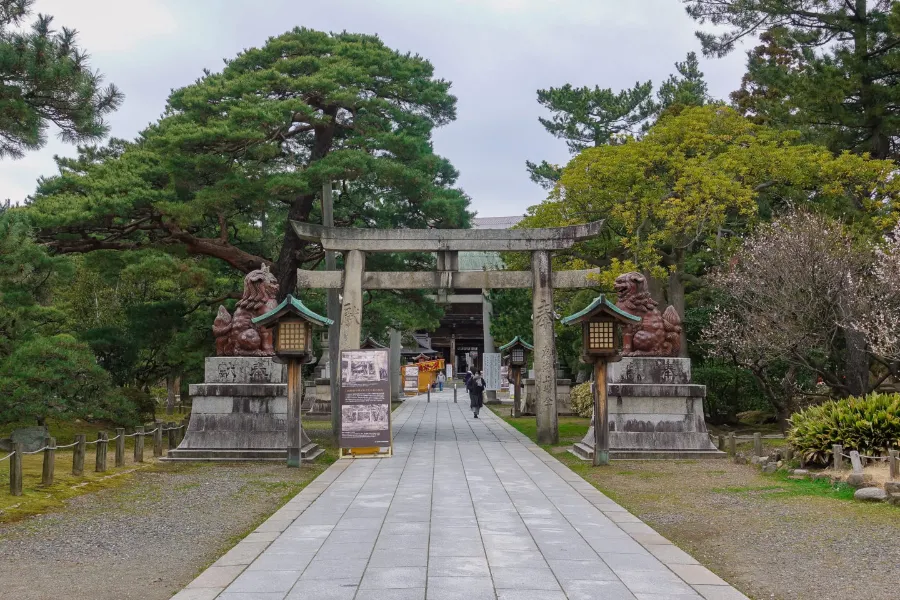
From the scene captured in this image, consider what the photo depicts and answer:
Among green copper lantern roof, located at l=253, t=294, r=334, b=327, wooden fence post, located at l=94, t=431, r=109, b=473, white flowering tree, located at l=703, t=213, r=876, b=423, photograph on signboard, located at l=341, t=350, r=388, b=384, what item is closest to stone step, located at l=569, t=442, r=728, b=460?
white flowering tree, located at l=703, t=213, r=876, b=423

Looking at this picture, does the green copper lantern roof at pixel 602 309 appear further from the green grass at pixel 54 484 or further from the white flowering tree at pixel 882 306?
the green grass at pixel 54 484

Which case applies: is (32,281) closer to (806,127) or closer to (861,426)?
(861,426)

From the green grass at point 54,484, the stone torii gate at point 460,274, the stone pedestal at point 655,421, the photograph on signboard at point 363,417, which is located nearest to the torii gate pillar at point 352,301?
the stone torii gate at point 460,274

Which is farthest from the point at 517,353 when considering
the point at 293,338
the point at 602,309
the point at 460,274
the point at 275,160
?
the point at 293,338

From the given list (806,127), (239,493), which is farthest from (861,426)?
(806,127)

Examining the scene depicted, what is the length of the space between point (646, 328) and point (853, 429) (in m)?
4.98

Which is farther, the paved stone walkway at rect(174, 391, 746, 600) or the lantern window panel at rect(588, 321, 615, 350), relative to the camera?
the lantern window panel at rect(588, 321, 615, 350)

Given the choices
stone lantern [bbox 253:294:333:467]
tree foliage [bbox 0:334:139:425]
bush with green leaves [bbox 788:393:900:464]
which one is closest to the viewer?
bush with green leaves [bbox 788:393:900:464]

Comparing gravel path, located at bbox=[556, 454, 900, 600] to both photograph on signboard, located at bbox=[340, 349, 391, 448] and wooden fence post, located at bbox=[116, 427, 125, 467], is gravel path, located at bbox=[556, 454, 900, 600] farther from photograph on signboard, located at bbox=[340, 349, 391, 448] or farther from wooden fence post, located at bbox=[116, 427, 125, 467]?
wooden fence post, located at bbox=[116, 427, 125, 467]

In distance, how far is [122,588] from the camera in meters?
6.25

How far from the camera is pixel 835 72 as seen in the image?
21.6 meters

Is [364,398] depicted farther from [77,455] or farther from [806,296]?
[806,296]

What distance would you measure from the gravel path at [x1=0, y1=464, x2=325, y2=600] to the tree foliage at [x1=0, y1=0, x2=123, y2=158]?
16.3 ft

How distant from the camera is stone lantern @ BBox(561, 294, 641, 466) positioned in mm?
14688
